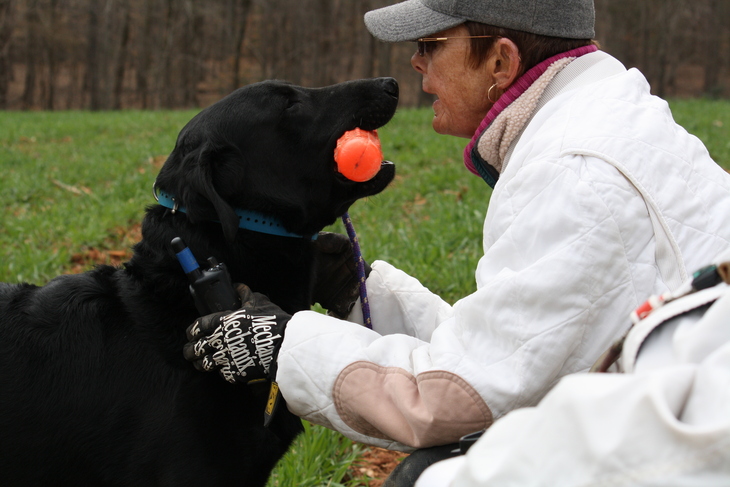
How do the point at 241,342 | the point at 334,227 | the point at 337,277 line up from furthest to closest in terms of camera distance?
1. the point at 334,227
2. the point at 337,277
3. the point at 241,342

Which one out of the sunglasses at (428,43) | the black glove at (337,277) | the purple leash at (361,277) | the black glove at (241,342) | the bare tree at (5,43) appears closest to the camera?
the black glove at (241,342)

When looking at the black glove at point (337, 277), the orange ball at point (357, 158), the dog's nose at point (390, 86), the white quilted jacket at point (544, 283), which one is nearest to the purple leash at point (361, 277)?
the black glove at point (337, 277)

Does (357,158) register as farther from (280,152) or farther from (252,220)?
(252,220)

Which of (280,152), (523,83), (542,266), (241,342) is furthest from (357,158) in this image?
(542,266)

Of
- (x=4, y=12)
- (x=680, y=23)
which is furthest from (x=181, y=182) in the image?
(x=680, y=23)

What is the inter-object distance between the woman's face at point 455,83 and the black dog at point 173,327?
14.8 inches

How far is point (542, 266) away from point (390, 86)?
1333 mm

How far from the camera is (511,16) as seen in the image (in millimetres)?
2139

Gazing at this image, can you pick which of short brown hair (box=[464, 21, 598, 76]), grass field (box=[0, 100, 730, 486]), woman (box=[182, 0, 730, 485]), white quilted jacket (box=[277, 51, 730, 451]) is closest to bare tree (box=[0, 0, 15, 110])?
grass field (box=[0, 100, 730, 486])

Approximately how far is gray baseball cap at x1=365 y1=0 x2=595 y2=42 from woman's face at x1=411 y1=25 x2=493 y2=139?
6cm

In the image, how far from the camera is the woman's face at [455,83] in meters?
2.31

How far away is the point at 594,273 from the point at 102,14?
3430cm

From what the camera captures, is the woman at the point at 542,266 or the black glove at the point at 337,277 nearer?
the woman at the point at 542,266

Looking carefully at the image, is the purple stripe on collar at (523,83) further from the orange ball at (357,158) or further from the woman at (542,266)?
the orange ball at (357,158)
